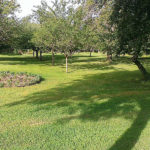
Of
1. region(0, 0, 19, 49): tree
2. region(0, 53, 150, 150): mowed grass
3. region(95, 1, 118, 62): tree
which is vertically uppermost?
region(0, 0, 19, 49): tree

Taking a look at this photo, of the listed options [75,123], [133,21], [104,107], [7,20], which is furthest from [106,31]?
[7,20]

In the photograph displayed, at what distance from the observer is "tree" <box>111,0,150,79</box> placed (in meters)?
9.32

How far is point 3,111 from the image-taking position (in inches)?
264

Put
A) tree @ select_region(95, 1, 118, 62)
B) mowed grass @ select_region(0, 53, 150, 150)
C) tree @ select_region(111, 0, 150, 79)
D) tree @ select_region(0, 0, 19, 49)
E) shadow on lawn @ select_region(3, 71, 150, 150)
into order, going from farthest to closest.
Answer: tree @ select_region(0, 0, 19, 49), tree @ select_region(95, 1, 118, 62), tree @ select_region(111, 0, 150, 79), shadow on lawn @ select_region(3, 71, 150, 150), mowed grass @ select_region(0, 53, 150, 150)

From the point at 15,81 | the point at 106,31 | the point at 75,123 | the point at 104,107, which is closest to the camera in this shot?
Result: the point at 75,123

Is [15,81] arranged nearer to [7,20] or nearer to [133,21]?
[133,21]

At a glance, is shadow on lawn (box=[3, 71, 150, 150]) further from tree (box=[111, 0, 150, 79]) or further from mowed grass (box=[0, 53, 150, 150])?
tree (box=[111, 0, 150, 79])

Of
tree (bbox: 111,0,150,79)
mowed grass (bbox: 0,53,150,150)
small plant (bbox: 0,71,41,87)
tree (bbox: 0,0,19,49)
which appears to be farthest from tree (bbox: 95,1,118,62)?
tree (bbox: 0,0,19,49)

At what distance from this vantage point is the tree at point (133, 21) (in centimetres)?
932

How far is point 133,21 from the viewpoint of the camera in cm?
962

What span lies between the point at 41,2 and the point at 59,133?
82.3 ft

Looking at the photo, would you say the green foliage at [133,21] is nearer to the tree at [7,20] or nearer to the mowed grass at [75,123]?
the mowed grass at [75,123]

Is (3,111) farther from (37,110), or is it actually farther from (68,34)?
(68,34)

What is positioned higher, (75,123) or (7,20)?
(7,20)
